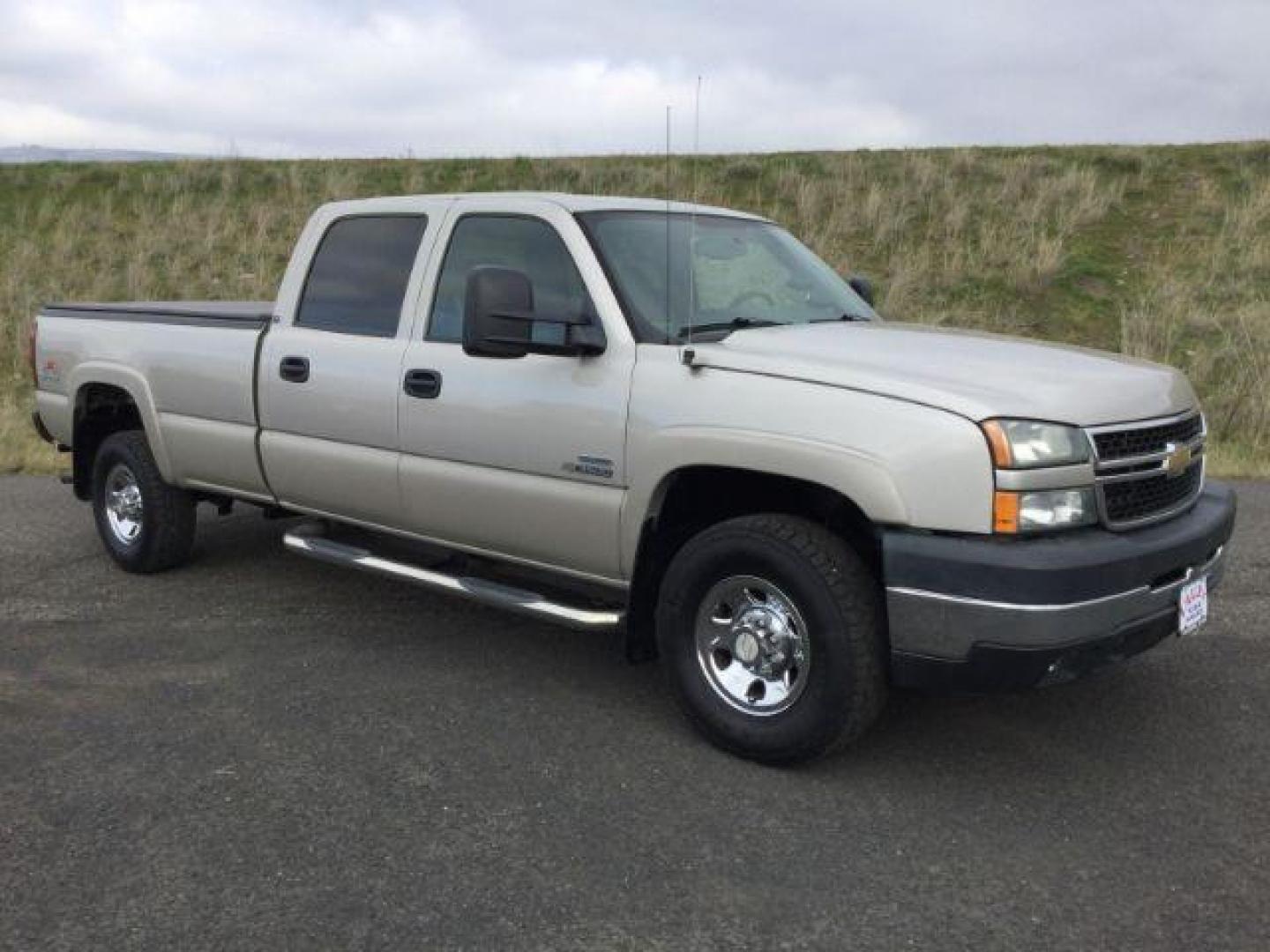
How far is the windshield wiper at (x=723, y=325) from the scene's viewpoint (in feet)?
14.3

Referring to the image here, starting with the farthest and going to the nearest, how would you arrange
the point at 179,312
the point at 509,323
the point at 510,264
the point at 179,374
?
the point at 179,312
the point at 179,374
the point at 510,264
the point at 509,323

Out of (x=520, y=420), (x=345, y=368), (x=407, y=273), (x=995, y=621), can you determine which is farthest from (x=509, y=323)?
(x=995, y=621)

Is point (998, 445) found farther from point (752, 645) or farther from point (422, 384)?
point (422, 384)

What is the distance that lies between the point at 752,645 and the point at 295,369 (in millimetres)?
2470

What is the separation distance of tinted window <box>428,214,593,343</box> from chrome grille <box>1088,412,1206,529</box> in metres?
1.84

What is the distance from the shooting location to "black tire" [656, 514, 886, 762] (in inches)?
148

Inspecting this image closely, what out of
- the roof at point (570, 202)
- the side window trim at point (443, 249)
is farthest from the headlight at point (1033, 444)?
the side window trim at point (443, 249)

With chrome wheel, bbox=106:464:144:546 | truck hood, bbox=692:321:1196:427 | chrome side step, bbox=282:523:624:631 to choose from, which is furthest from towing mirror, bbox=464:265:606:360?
chrome wheel, bbox=106:464:144:546

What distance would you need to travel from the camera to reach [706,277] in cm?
470

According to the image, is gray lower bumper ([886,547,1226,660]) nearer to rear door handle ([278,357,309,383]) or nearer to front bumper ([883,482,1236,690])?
front bumper ([883,482,1236,690])

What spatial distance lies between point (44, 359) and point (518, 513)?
3625 mm

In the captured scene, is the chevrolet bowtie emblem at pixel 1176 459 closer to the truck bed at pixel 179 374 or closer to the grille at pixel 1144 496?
the grille at pixel 1144 496

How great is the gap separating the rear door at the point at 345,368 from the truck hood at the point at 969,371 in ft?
5.03

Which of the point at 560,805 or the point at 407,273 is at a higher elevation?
the point at 407,273
